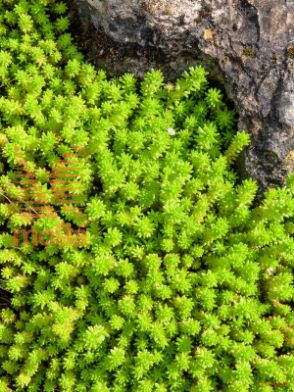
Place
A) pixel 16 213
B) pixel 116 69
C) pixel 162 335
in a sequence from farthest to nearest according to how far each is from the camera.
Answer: pixel 116 69, pixel 16 213, pixel 162 335

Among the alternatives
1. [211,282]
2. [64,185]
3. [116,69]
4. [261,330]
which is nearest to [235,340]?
[261,330]

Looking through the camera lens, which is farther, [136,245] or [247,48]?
[247,48]

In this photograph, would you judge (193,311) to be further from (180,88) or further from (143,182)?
(180,88)

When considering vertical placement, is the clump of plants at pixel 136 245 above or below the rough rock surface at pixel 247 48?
below

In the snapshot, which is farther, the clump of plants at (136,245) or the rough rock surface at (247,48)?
the rough rock surface at (247,48)
